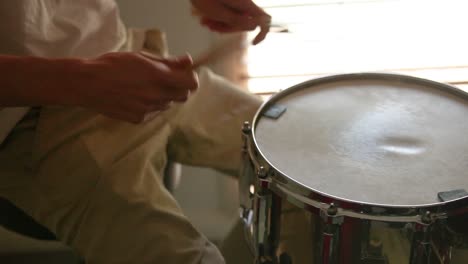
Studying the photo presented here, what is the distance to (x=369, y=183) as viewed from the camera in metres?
0.75

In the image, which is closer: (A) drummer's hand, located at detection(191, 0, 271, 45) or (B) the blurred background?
(A) drummer's hand, located at detection(191, 0, 271, 45)

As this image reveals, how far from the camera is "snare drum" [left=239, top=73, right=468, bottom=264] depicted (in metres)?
0.70

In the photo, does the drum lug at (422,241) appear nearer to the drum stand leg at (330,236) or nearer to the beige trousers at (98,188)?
the drum stand leg at (330,236)

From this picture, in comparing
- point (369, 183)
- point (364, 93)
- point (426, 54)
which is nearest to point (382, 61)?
point (426, 54)

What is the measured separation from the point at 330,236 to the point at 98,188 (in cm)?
31

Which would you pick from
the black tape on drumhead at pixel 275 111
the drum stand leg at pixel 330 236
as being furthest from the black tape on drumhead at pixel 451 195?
the black tape on drumhead at pixel 275 111

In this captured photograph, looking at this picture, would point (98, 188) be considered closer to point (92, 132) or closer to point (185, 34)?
point (92, 132)

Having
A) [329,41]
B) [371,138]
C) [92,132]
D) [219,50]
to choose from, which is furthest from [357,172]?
[329,41]

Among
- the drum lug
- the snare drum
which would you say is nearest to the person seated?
the snare drum

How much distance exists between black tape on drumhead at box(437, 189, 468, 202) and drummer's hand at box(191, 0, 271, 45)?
33 cm

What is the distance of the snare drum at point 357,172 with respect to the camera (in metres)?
0.70

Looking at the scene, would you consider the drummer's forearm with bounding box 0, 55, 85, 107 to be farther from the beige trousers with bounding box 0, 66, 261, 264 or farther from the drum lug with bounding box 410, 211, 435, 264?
the drum lug with bounding box 410, 211, 435, 264

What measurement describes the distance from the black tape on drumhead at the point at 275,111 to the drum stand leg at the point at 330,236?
210 millimetres

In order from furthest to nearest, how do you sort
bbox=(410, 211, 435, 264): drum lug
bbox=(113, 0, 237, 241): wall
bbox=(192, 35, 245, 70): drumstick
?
bbox=(113, 0, 237, 241): wall, bbox=(192, 35, 245, 70): drumstick, bbox=(410, 211, 435, 264): drum lug
